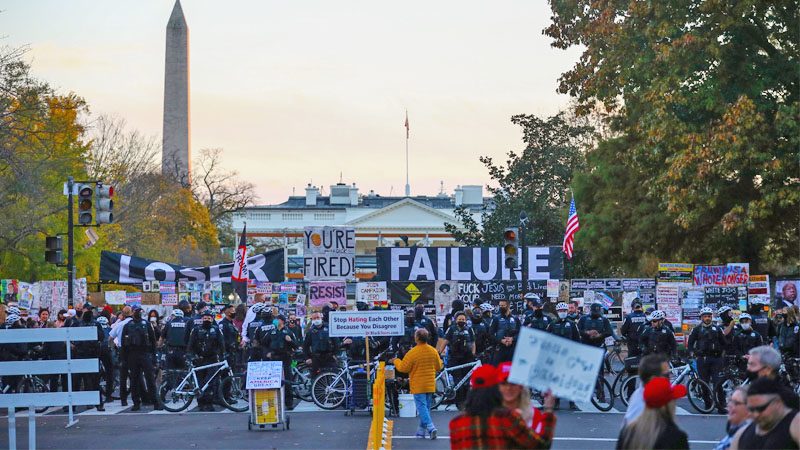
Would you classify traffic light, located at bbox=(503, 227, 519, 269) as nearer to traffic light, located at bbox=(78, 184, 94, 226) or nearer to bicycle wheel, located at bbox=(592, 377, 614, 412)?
bicycle wheel, located at bbox=(592, 377, 614, 412)

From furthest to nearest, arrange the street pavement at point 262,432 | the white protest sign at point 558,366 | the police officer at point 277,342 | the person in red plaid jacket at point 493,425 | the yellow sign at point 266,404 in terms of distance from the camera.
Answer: the police officer at point 277,342
the yellow sign at point 266,404
the street pavement at point 262,432
the person in red plaid jacket at point 493,425
the white protest sign at point 558,366

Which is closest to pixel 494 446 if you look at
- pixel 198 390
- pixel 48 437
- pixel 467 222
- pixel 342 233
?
pixel 48 437

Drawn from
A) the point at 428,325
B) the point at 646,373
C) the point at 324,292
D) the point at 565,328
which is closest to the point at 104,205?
the point at 324,292

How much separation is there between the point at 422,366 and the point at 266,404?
2761mm

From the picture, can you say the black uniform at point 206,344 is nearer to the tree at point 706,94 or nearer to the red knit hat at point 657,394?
the red knit hat at point 657,394

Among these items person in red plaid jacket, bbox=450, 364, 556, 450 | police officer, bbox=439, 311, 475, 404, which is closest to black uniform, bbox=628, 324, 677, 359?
police officer, bbox=439, 311, 475, 404

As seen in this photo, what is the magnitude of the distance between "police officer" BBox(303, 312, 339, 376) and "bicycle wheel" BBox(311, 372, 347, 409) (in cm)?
93

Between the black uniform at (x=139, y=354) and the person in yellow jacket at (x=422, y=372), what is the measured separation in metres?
6.50

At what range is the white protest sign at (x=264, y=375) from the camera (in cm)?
1950

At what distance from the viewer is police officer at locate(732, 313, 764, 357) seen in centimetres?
2216

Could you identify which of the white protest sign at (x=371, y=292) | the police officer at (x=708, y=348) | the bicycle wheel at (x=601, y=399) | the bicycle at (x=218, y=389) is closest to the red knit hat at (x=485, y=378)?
the bicycle wheel at (x=601, y=399)

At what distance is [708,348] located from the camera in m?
22.0

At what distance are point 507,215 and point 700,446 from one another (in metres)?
38.0

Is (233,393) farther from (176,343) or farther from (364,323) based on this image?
(364,323)
